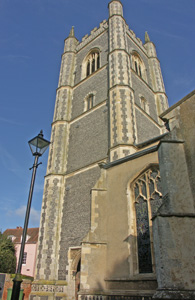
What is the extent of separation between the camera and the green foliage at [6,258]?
956 inches

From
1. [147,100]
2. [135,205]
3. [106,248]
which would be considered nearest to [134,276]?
[106,248]

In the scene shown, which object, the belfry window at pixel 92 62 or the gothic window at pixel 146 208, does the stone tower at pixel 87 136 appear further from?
the gothic window at pixel 146 208

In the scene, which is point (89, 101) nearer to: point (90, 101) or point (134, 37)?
point (90, 101)

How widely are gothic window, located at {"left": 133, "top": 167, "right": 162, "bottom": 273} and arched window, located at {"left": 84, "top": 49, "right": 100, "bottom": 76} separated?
1168 cm

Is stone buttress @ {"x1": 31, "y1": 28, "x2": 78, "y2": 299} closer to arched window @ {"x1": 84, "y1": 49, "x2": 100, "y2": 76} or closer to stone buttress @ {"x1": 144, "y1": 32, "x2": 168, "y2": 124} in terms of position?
arched window @ {"x1": 84, "y1": 49, "x2": 100, "y2": 76}

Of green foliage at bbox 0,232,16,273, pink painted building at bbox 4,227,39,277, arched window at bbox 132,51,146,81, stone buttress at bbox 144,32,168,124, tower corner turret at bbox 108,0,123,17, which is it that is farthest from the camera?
pink painted building at bbox 4,227,39,277

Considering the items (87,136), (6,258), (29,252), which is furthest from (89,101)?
(29,252)

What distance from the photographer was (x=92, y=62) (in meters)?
18.3

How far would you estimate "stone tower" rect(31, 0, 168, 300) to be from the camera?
1068 centimetres

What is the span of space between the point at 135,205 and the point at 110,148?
157 inches

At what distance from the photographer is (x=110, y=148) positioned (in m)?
11.3

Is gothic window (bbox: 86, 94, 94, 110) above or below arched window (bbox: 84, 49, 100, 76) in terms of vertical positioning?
below

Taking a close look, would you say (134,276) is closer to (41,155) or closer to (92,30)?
(41,155)

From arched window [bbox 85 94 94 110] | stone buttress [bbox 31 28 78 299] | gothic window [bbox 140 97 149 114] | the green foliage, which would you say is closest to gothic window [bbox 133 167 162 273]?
stone buttress [bbox 31 28 78 299]
